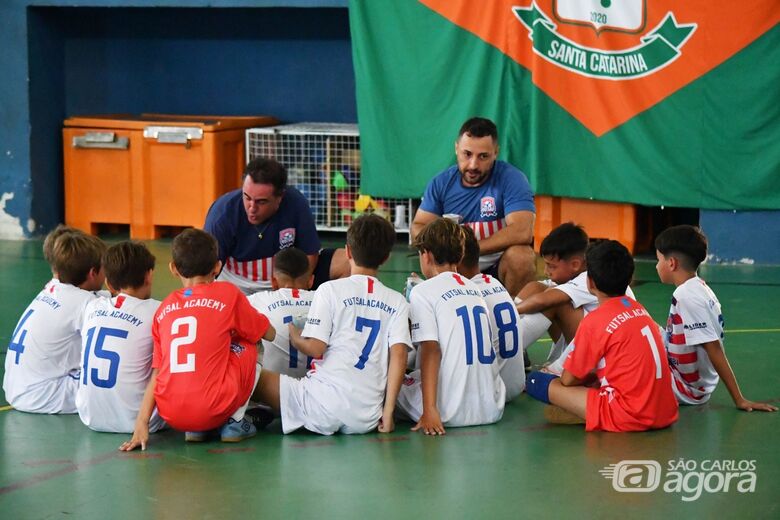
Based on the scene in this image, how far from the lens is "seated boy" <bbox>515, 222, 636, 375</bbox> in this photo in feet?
18.2

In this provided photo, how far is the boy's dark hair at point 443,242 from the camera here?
16.7ft

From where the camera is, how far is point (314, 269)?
6.39 metres

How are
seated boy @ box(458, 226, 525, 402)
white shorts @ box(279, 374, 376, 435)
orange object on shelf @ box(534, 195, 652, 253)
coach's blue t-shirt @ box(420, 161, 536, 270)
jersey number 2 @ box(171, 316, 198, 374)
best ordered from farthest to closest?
orange object on shelf @ box(534, 195, 652, 253)
coach's blue t-shirt @ box(420, 161, 536, 270)
seated boy @ box(458, 226, 525, 402)
white shorts @ box(279, 374, 376, 435)
jersey number 2 @ box(171, 316, 198, 374)

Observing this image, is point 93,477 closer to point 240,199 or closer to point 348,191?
point 240,199

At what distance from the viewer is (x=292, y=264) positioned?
5.29 m

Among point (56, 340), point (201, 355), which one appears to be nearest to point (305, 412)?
point (201, 355)

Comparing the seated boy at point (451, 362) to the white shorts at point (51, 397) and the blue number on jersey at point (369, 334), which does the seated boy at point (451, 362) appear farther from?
the white shorts at point (51, 397)

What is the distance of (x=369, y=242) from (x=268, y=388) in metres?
0.75

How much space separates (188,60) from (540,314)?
653cm

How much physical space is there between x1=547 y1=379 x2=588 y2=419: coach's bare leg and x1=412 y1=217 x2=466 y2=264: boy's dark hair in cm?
71

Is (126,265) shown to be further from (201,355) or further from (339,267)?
(339,267)

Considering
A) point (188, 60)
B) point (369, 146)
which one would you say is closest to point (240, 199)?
point (369, 146)

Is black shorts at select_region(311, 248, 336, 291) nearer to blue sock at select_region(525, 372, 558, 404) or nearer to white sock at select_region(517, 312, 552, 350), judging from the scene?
white sock at select_region(517, 312, 552, 350)
